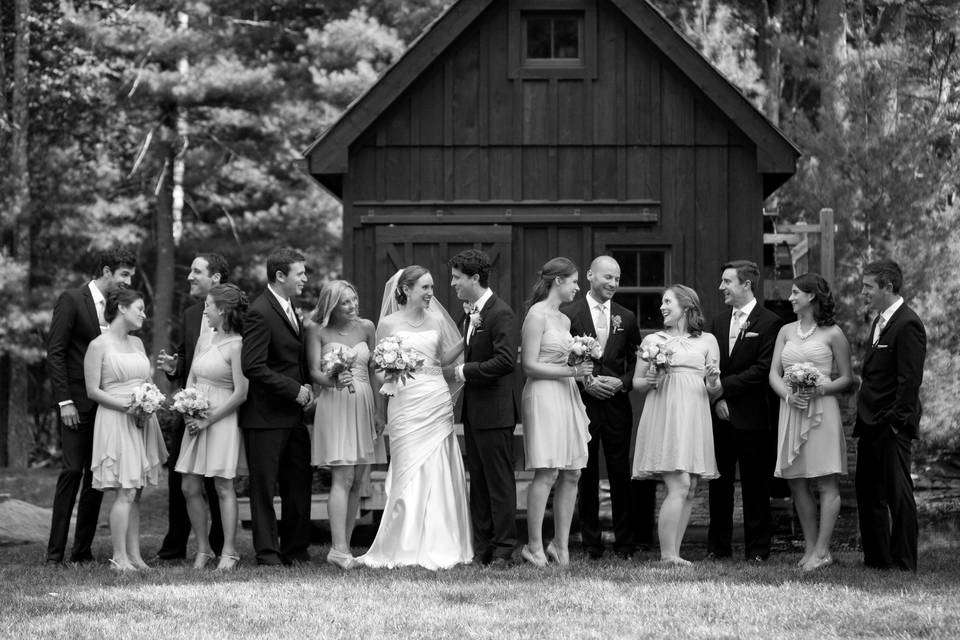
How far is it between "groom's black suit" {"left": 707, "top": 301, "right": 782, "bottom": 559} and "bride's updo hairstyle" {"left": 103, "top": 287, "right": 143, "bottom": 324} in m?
4.27

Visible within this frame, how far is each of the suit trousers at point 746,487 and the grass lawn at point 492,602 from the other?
1.19 feet

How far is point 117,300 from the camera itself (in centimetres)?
972

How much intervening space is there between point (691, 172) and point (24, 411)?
14604 millimetres

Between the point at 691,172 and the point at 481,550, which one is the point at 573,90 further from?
the point at 481,550

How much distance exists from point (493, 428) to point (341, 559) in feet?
4.55

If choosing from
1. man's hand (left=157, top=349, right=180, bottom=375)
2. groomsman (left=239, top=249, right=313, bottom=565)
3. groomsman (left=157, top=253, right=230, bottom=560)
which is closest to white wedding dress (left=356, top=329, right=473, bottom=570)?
groomsman (left=239, top=249, right=313, bottom=565)

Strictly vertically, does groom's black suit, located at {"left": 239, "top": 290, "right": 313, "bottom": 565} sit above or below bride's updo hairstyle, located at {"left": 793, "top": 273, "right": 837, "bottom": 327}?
below

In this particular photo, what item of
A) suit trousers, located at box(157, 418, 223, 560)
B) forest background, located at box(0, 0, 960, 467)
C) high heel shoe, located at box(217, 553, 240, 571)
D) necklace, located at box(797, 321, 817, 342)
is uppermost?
forest background, located at box(0, 0, 960, 467)

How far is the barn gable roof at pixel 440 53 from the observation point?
13.5 metres

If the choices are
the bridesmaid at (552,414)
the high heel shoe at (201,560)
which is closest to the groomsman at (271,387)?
the high heel shoe at (201,560)

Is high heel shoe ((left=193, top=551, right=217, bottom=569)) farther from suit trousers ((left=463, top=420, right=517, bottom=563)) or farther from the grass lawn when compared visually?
suit trousers ((left=463, top=420, right=517, bottom=563))

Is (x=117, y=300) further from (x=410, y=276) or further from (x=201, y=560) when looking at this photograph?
(x=410, y=276)

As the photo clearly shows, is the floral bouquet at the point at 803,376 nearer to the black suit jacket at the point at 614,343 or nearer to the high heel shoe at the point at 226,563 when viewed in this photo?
the black suit jacket at the point at 614,343

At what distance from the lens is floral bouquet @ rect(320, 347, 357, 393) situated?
→ 9.46m
